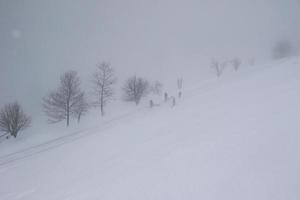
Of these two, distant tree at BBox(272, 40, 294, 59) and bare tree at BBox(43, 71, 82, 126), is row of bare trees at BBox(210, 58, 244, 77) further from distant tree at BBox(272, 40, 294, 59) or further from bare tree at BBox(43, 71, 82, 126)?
bare tree at BBox(43, 71, 82, 126)

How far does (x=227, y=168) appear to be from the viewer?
15.6 ft

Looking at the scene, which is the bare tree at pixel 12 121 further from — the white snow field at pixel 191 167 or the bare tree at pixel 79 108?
the white snow field at pixel 191 167

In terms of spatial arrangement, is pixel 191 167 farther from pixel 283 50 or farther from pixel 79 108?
pixel 283 50

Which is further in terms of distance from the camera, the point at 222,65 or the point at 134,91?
the point at 222,65

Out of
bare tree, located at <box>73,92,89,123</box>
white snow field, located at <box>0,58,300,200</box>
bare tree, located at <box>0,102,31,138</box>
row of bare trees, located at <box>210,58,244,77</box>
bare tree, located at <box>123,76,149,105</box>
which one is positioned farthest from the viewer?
row of bare trees, located at <box>210,58,244,77</box>

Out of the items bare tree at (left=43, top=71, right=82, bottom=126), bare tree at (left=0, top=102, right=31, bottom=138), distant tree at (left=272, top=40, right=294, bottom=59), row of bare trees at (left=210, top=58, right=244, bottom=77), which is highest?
distant tree at (left=272, top=40, right=294, bottom=59)

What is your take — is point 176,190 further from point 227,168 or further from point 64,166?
point 64,166

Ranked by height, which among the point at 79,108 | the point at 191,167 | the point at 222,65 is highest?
the point at 222,65

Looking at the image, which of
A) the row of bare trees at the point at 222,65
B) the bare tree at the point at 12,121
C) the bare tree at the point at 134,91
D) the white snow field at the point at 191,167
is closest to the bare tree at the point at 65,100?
the bare tree at the point at 12,121

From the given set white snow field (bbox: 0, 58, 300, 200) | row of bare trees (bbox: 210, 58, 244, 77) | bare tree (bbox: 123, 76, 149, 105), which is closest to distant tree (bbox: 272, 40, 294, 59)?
row of bare trees (bbox: 210, 58, 244, 77)

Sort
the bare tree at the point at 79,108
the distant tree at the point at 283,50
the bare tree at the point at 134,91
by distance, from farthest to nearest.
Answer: the distant tree at the point at 283,50
the bare tree at the point at 134,91
the bare tree at the point at 79,108

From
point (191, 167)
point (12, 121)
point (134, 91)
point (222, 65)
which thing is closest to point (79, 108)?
point (12, 121)

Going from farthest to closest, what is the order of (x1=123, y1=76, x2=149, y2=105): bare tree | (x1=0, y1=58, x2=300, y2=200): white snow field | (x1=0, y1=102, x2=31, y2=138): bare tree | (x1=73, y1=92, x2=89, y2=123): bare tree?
(x1=123, y1=76, x2=149, y2=105): bare tree, (x1=73, y1=92, x2=89, y2=123): bare tree, (x1=0, y1=102, x2=31, y2=138): bare tree, (x1=0, y1=58, x2=300, y2=200): white snow field

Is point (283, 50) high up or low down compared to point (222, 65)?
up
